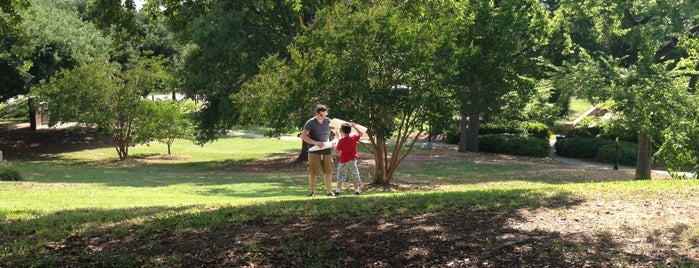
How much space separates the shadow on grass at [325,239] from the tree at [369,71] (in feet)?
25.4

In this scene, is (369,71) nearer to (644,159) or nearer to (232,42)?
(644,159)

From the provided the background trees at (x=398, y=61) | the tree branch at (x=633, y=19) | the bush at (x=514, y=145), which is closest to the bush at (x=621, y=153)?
the bush at (x=514, y=145)

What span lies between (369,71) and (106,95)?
48.4 ft

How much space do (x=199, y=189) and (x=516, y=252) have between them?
36.2 feet

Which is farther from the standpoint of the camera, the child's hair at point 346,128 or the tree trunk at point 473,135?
the tree trunk at point 473,135

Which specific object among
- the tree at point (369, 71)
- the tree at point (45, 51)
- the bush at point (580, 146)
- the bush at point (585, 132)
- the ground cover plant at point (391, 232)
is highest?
the tree at point (45, 51)

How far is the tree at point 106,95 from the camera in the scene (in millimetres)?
26234

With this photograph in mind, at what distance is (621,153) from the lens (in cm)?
2494

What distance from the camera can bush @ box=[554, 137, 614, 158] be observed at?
27.1 m

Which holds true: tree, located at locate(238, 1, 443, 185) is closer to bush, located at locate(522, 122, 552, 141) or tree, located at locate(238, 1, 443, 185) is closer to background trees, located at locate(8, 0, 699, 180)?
background trees, located at locate(8, 0, 699, 180)

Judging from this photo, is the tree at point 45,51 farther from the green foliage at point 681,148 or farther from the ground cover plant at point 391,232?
the green foliage at point 681,148

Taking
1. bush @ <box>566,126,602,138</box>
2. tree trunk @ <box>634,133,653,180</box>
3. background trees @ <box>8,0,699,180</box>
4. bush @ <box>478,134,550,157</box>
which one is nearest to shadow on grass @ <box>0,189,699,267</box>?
background trees @ <box>8,0,699,180</box>

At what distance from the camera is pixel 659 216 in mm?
6918

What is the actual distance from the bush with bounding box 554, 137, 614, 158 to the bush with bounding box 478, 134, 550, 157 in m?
1.19
